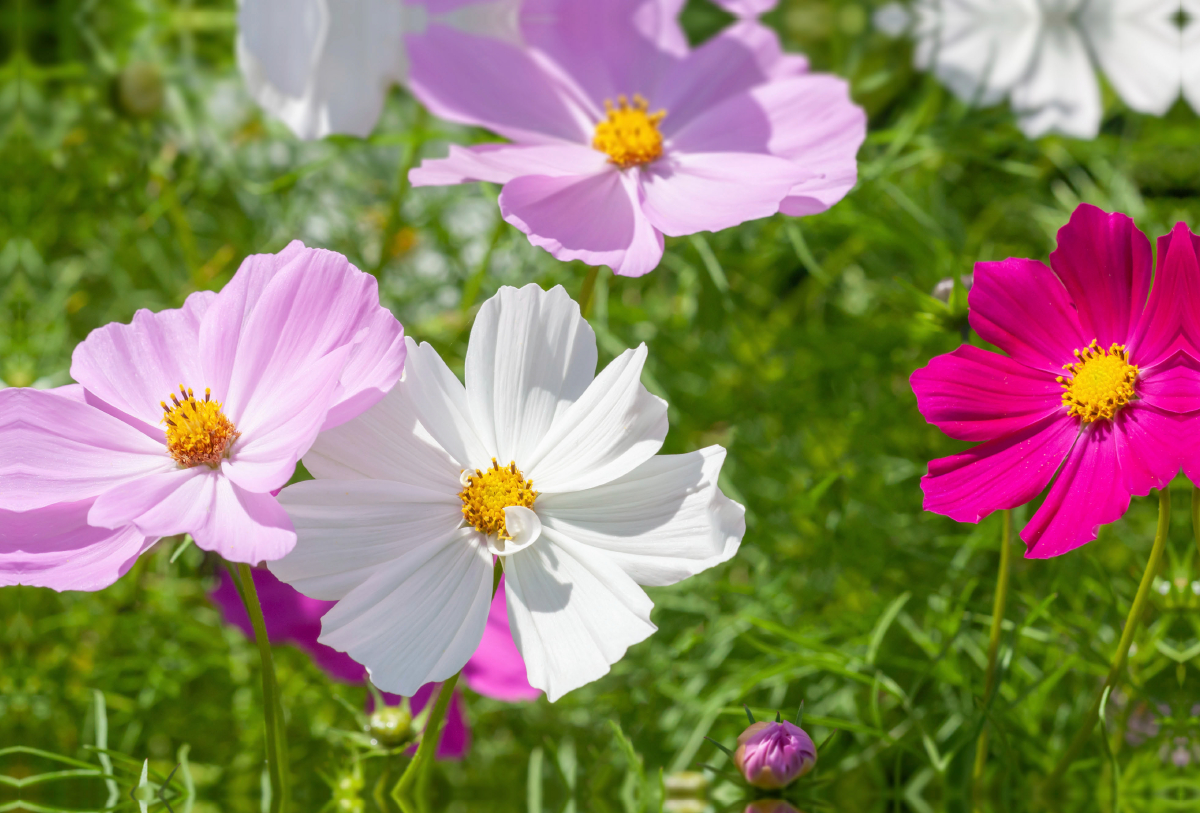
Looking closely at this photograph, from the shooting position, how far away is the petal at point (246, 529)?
0.34m

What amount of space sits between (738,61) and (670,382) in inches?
10.5

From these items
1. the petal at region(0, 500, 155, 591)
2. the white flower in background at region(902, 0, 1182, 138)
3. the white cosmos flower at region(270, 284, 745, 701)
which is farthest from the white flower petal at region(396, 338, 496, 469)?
the white flower in background at region(902, 0, 1182, 138)

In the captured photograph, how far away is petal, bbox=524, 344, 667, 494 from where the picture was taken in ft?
1.31

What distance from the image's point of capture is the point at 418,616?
381 mm

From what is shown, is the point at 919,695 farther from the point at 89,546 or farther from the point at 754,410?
the point at 89,546

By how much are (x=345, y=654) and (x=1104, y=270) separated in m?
0.43

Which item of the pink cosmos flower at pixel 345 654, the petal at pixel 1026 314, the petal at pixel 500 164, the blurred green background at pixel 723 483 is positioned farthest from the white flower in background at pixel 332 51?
the petal at pixel 1026 314

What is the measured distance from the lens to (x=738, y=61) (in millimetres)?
662

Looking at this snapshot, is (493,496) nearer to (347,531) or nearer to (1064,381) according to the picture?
(347,531)

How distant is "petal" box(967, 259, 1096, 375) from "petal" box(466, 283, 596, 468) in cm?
17

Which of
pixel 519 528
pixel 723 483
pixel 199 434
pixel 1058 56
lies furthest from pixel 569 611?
pixel 1058 56

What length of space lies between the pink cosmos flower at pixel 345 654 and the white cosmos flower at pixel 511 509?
6.1 inches

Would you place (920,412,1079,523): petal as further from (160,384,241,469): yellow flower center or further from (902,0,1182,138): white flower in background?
(902,0,1182,138): white flower in background

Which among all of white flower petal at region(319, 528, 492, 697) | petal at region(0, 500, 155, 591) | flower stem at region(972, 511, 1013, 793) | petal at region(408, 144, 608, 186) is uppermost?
petal at region(408, 144, 608, 186)
